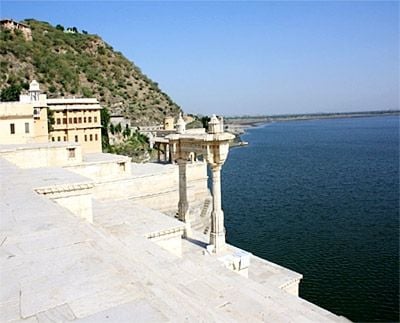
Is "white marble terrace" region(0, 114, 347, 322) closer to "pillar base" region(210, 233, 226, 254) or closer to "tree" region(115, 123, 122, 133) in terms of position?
"pillar base" region(210, 233, 226, 254)

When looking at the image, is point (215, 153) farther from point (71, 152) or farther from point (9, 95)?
point (9, 95)

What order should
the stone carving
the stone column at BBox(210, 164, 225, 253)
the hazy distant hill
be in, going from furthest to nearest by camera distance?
1. the hazy distant hill
2. the stone column at BBox(210, 164, 225, 253)
3. the stone carving

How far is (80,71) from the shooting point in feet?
193

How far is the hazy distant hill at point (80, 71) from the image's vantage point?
1978 inches

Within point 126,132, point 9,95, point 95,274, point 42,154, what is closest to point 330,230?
point 42,154

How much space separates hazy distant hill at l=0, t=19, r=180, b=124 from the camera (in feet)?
165

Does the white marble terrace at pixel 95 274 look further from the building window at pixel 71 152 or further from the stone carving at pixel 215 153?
the building window at pixel 71 152

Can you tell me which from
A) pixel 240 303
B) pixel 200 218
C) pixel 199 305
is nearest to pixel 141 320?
pixel 199 305

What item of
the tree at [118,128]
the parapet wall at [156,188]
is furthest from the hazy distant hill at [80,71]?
the parapet wall at [156,188]

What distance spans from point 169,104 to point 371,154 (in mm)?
32981

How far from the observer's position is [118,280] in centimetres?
348

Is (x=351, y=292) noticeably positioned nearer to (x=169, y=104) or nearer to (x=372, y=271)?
(x=372, y=271)

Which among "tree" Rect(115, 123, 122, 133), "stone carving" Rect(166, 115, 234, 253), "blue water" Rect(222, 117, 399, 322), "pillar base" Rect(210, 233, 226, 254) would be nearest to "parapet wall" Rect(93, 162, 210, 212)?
"blue water" Rect(222, 117, 399, 322)

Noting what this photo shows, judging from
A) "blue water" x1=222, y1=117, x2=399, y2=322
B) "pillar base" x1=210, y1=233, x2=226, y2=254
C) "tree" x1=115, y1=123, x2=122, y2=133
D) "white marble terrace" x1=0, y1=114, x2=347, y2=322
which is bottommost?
"blue water" x1=222, y1=117, x2=399, y2=322
